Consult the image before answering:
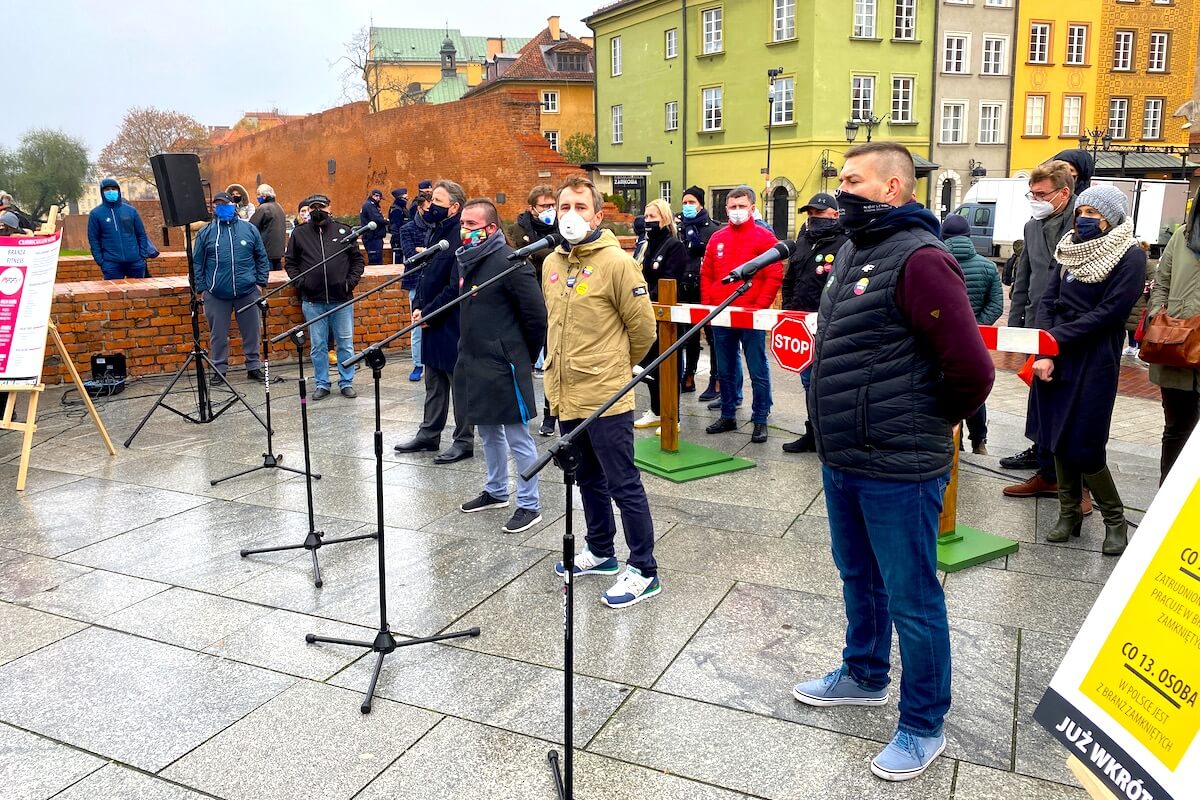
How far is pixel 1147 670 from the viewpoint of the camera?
6.40 feet

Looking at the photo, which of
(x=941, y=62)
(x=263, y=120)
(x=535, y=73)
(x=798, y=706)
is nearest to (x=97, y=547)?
(x=798, y=706)

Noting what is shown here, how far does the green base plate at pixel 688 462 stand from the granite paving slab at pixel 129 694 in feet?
10.5

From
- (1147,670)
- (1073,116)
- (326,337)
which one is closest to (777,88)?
(1073,116)

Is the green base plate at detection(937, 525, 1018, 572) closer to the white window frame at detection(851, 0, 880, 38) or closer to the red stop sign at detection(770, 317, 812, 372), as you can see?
the red stop sign at detection(770, 317, 812, 372)

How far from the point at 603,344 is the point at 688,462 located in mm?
2290

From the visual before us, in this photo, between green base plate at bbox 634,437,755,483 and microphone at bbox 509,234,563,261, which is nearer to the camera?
microphone at bbox 509,234,563,261

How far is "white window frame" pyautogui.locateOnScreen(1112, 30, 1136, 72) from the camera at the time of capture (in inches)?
1729

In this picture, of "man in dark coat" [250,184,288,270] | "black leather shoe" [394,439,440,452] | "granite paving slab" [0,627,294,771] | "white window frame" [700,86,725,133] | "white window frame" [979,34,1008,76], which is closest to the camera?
"granite paving slab" [0,627,294,771]

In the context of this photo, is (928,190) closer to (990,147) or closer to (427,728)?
(990,147)

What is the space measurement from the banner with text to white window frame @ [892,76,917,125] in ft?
119

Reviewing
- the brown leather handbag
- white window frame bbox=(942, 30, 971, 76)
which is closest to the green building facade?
white window frame bbox=(942, 30, 971, 76)

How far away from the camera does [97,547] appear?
5.13 meters

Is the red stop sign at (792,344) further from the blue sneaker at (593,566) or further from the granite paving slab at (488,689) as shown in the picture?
the granite paving slab at (488,689)

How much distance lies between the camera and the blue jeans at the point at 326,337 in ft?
29.5
